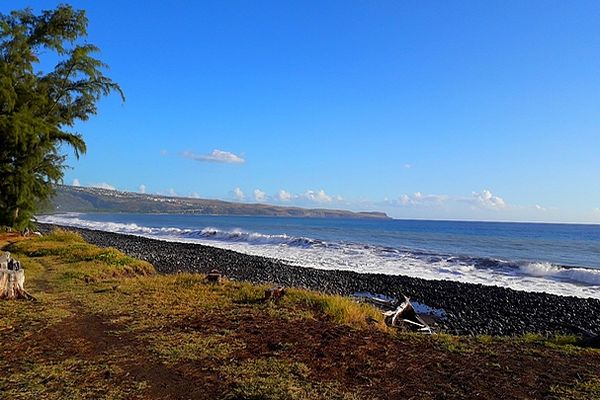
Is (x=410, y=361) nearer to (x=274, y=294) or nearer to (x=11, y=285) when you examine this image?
(x=274, y=294)

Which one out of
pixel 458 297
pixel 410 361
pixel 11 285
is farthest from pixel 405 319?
pixel 11 285

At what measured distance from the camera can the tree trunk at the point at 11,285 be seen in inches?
368

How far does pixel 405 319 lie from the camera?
37.4 ft

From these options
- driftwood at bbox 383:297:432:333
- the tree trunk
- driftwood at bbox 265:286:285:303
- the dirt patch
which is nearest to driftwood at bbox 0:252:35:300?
the tree trunk

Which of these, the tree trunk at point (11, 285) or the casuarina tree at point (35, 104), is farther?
the casuarina tree at point (35, 104)

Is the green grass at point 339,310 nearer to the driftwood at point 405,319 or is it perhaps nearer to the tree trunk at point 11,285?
the driftwood at point 405,319

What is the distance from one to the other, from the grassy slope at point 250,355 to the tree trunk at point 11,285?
0.40 metres

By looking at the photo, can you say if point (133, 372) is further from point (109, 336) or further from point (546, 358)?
point (546, 358)

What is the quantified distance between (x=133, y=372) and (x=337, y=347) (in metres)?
3.09

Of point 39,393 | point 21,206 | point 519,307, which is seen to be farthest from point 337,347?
point 21,206

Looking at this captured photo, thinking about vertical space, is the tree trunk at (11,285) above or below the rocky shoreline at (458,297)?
above

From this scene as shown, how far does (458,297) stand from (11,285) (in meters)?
15.5

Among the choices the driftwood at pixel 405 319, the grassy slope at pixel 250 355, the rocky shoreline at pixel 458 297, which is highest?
the grassy slope at pixel 250 355

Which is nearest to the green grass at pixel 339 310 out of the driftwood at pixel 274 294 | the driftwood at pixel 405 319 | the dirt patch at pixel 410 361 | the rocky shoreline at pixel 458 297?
the driftwood at pixel 274 294
